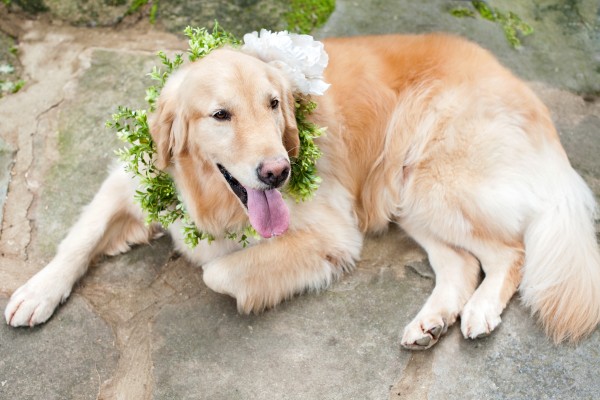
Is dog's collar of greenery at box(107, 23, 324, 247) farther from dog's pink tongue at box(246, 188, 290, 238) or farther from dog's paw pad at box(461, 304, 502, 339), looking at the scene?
dog's paw pad at box(461, 304, 502, 339)

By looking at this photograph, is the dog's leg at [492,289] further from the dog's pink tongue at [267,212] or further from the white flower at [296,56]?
the white flower at [296,56]

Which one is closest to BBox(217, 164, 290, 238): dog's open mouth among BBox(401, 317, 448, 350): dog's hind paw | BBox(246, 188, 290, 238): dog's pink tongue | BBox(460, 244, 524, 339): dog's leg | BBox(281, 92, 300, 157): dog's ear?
BBox(246, 188, 290, 238): dog's pink tongue

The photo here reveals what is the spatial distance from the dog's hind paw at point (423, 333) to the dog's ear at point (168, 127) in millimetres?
1572

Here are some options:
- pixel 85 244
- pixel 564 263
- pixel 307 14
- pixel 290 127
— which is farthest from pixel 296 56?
pixel 307 14

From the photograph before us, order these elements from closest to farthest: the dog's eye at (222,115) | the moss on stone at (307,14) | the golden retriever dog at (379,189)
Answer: the dog's eye at (222,115), the golden retriever dog at (379,189), the moss on stone at (307,14)

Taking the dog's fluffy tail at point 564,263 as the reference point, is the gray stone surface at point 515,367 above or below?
below

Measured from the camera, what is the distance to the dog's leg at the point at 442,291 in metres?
3.66

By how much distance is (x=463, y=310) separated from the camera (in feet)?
12.6

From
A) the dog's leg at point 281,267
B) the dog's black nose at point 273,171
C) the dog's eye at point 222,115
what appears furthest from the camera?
the dog's leg at point 281,267

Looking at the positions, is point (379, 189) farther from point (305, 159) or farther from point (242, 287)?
point (242, 287)

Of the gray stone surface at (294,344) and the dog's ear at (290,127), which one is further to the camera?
the dog's ear at (290,127)

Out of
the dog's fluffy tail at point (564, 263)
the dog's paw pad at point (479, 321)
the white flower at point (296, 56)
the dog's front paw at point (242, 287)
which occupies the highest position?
the white flower at point (296, 56)

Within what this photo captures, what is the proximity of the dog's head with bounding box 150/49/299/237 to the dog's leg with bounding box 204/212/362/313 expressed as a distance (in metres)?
0.40

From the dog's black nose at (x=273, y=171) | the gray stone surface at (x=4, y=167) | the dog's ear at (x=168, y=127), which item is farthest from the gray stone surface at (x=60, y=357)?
the dog's black nose at (x=273, y=171)
